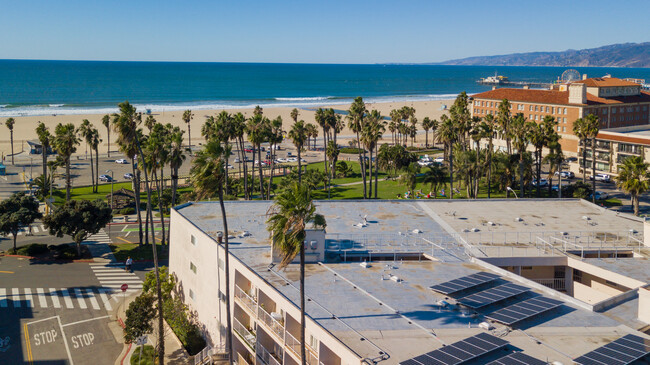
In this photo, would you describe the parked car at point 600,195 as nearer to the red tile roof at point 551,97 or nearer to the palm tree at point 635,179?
the palm tree at point 635,179

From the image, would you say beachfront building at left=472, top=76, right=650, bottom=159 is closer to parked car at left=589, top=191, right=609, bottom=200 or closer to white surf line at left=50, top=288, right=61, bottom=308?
parked car at left=589, top=191, right=609, bottom=200

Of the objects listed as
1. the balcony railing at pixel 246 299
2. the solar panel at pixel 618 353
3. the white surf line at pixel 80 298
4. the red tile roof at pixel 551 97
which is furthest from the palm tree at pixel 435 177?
the red tile roof at pixel 551 97

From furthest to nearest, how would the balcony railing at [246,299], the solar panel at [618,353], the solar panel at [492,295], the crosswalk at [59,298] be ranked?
the crosswalk at [59,298] < the balcony railing at [246,299] < the solar panel at [492,295] < the solar panel at [618,353]

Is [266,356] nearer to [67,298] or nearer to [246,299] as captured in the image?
[246,299]

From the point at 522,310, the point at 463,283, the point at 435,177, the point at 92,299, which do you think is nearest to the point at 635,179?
the point at 435,177

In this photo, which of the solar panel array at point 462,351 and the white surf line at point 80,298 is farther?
the white surf line at point 80,298

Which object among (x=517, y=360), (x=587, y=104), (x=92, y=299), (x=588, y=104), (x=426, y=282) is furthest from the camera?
(x=588, y=104)

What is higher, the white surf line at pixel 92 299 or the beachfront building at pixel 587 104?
the beachfront building at pixel 587 104
